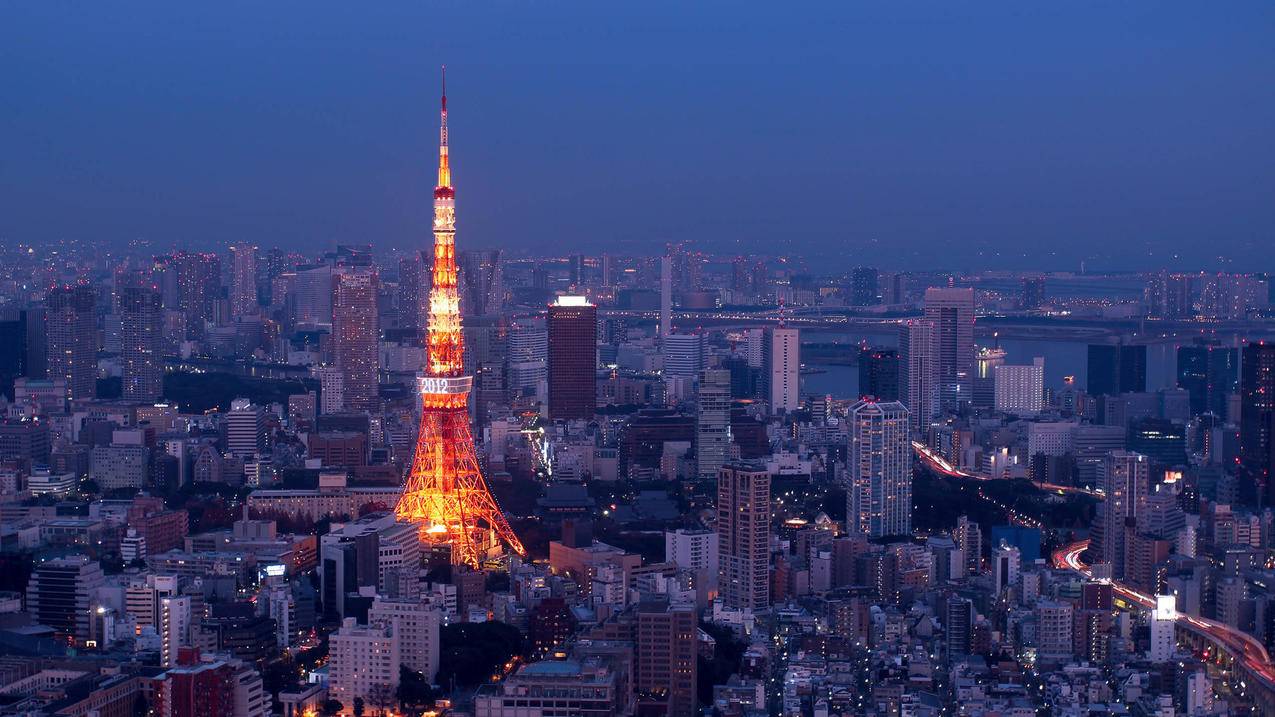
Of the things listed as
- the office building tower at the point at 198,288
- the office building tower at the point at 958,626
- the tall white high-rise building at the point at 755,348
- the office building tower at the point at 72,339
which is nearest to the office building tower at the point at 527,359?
the tall white high-rise building at the point at 755,348

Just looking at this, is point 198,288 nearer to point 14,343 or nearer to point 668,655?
point 14,343

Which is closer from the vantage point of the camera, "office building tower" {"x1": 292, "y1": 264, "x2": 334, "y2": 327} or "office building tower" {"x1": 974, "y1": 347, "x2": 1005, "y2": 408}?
"office building tower" {"x1": 974, "y1": 347, "x2": 1005, "y2": 408}

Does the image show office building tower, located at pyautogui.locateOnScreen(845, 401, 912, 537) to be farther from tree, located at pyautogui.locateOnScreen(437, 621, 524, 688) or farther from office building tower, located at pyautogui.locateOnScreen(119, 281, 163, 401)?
office building tower, located at pyautogui.locateOnScreen(119, 281, 163, 401)

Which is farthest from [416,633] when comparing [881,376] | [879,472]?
[881,376]

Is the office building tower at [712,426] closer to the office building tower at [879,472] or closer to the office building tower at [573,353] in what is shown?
the office building tower at [879,472]

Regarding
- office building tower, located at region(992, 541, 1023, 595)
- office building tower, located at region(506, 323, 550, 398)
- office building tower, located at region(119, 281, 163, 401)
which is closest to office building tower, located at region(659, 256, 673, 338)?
Result: office building tower, located at region(506, 323, 550, 398)
